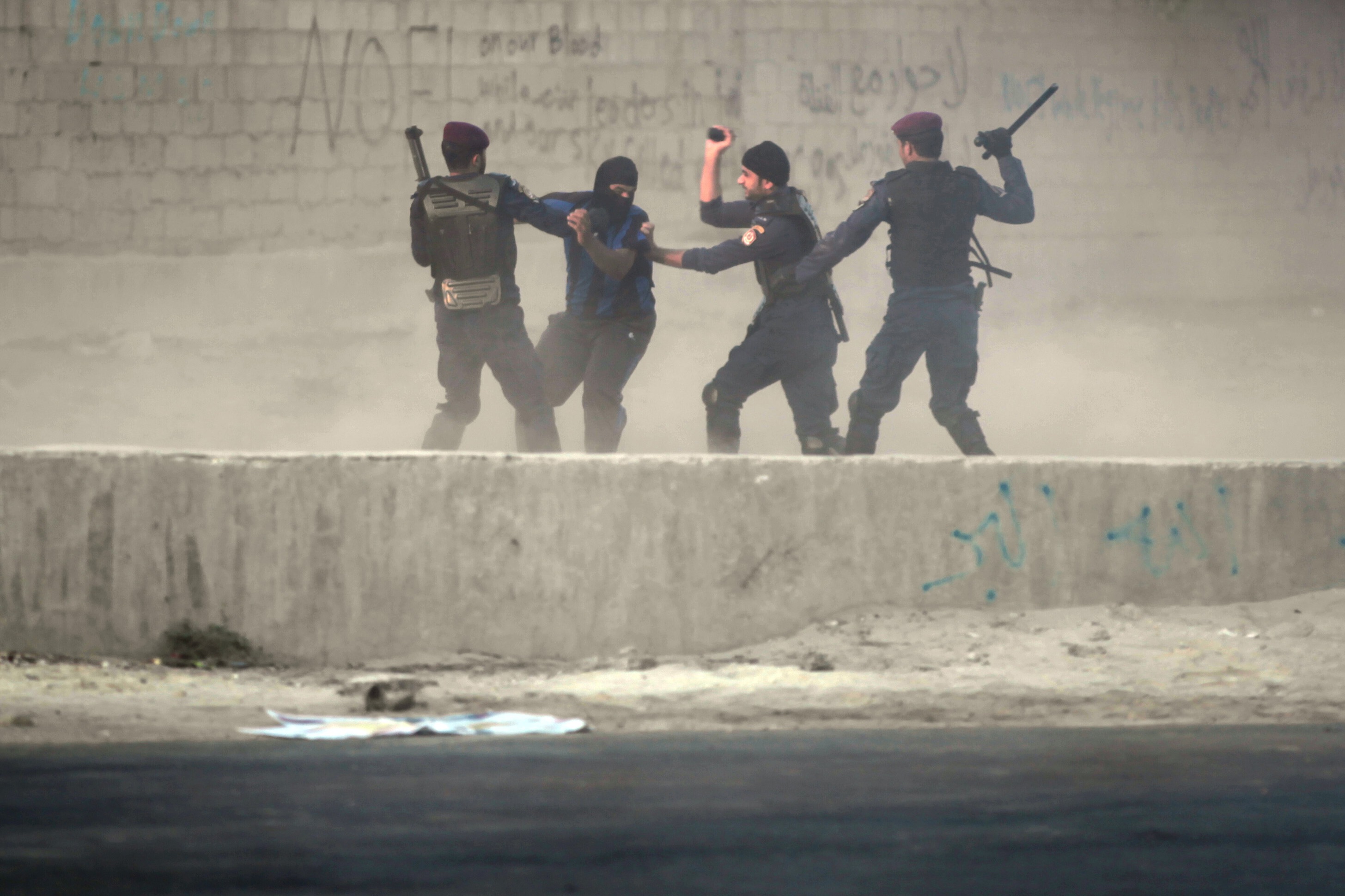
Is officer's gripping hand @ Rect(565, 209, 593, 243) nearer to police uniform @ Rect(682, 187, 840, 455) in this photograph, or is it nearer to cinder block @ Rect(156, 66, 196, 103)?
police uniform @ Rect(682, 187, 840, 455)

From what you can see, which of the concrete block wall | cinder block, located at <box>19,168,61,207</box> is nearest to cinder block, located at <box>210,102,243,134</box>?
the concrete block wall

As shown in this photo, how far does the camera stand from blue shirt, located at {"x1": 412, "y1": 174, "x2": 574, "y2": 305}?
816 centimetres

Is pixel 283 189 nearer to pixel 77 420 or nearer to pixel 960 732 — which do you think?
pixel 77 420

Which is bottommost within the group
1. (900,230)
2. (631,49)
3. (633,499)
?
(633,499)

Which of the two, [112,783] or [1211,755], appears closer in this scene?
[112,783]

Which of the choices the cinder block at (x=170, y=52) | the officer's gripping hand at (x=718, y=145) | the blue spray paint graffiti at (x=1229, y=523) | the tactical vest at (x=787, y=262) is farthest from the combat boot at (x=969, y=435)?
the cinder block at (x=170, y=52)

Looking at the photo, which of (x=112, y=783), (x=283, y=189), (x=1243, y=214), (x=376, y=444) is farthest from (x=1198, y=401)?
(x=112, y=783)

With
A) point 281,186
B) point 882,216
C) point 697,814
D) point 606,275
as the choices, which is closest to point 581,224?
point 606,275

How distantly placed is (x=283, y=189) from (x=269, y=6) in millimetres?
1339

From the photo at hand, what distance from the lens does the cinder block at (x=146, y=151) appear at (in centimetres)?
1373

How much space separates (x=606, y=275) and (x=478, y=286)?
57 cm

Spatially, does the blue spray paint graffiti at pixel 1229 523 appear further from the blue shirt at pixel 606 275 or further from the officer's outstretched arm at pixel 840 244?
the blue shirt at pixel 606 275

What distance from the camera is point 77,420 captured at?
1330 centimetres

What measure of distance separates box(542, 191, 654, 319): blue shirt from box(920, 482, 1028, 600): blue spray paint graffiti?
2.06 metres
